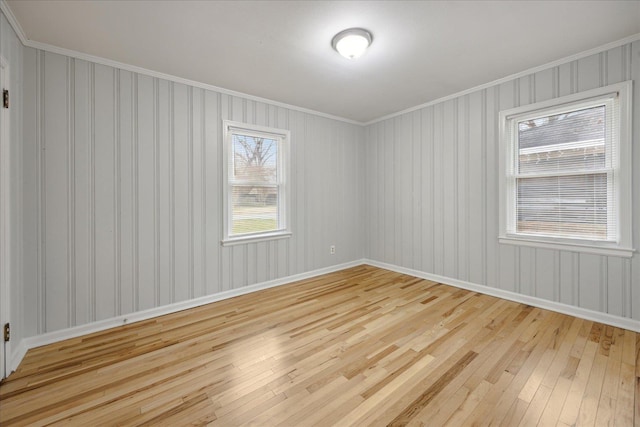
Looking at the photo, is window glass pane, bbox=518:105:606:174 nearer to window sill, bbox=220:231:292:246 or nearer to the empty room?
the empty room

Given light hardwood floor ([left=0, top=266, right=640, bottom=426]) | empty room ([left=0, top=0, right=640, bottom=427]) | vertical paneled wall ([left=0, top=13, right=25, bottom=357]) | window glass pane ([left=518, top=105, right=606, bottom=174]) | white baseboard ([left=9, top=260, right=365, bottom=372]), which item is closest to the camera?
light hardwood floor ([left=0, top=266, right=640, bottom=426])

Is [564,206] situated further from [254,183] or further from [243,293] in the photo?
[243,293]

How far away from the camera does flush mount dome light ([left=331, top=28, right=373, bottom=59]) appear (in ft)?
7.33

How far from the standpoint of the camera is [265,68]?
2877 mm

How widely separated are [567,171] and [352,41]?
102 inches

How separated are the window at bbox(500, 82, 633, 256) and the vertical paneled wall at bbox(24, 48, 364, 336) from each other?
9.86 feet

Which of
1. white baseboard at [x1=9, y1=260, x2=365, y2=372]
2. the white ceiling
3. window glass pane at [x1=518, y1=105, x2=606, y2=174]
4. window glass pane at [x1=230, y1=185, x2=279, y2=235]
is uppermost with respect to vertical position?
the white ceiling

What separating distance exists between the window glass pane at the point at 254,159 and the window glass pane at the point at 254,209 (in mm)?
147

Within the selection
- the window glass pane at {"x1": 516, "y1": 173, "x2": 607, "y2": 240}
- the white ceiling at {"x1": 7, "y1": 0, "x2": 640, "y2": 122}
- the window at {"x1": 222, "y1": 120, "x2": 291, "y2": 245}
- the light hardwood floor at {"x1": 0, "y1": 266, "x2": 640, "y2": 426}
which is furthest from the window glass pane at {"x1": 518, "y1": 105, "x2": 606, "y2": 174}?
the window at {"x1": 222, "y1": 120, "x2": 291, "y2": 245}

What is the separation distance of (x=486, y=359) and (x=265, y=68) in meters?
3.35

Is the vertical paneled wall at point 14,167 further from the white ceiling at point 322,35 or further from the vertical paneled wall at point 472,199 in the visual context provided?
the vertical paneled wall at point 472,199

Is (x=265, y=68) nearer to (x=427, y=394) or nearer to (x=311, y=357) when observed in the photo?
(x=311, y=357)

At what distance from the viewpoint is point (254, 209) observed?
3.75m

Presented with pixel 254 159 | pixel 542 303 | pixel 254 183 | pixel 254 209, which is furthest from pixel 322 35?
pixel 542 303
